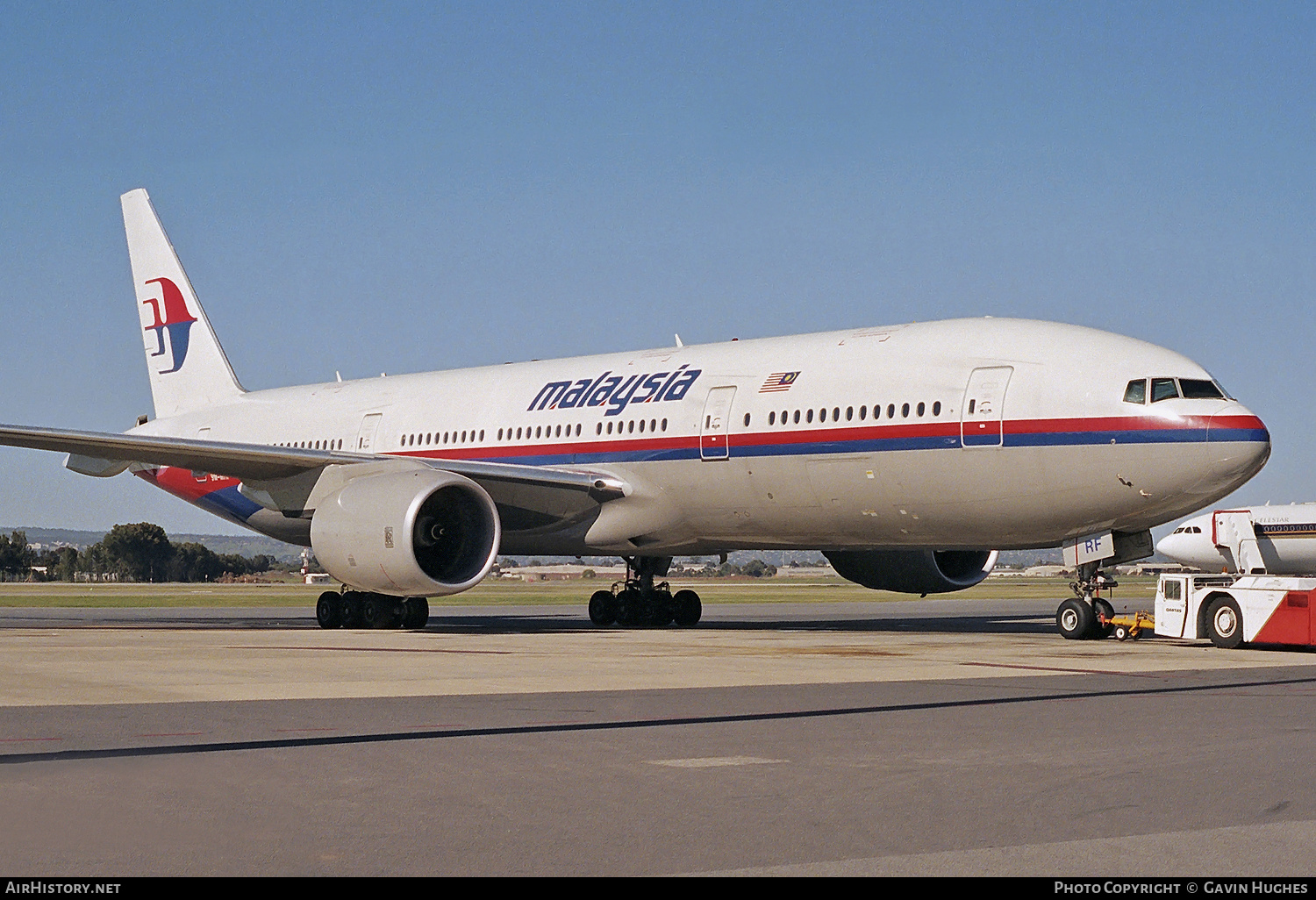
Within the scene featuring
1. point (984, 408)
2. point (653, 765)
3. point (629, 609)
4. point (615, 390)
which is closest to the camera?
point (653, 765)

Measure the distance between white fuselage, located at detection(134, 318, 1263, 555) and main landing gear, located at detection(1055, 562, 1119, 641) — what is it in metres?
0.76

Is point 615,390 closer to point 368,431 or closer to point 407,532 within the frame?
point 407,532

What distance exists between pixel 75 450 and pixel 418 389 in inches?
277

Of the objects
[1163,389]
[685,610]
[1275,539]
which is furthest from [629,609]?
[1275,539]

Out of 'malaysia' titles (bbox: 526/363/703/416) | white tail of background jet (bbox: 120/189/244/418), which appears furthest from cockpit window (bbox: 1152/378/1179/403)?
white tail of background jet (bbox: 120/189/244/418)

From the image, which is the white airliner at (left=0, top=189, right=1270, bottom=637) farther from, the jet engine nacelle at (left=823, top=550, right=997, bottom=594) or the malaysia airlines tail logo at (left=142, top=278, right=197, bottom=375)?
the malaysia airlines tail logo at (left=142, top=278, right=197, bottom=375)

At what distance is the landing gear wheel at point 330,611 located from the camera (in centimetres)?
2347

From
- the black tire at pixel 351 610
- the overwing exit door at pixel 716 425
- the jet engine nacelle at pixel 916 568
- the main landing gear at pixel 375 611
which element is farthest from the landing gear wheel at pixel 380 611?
the jet engine nacelle at pixel 916 568

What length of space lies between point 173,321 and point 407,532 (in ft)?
49.1

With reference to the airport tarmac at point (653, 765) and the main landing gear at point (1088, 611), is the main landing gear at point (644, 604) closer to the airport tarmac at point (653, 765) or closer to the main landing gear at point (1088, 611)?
the main landing gear at point (1088, 611)

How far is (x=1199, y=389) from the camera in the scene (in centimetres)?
1884

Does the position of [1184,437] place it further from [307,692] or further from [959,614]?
[959,614]

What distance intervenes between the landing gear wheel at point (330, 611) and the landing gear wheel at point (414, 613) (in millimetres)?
1132

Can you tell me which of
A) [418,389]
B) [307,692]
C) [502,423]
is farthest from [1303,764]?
[418,389]
